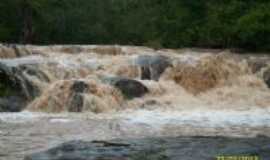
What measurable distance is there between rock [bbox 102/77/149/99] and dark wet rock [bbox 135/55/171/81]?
4.49 ft

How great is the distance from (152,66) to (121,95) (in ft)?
8.61

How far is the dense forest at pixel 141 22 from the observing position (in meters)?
28.4

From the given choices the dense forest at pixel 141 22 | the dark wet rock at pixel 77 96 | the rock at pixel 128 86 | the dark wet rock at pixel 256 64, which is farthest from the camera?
the dense forest at pixel 141 22

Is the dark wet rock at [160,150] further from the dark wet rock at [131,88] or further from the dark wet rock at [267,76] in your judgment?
the dark wet rock at [267,76]

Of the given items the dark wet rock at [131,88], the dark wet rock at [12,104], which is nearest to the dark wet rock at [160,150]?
the dark wet rock at [12,104]

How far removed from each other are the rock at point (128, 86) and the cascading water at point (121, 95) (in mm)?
26

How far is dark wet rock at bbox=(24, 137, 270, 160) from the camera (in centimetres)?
793

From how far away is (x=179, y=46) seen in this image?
30.4 meters

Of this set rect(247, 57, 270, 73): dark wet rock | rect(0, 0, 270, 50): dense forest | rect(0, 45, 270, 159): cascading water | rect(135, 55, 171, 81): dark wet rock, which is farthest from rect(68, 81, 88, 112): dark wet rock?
rect(0, 0, 270, 50): dense forest

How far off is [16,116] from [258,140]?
799 cm

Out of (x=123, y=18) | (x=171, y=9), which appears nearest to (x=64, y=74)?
(x=171, y=9)

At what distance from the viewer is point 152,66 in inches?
797

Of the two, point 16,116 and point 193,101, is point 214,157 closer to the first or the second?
point 16,116

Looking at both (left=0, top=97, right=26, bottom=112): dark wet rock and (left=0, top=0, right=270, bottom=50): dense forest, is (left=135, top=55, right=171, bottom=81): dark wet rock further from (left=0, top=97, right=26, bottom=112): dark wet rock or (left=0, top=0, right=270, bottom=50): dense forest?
(left=0, top=0, right=270, bottom=50): dense forest
